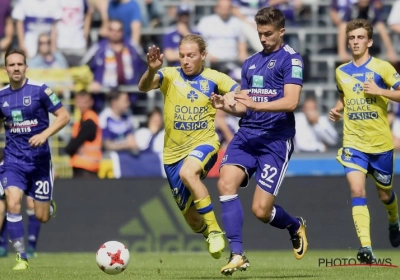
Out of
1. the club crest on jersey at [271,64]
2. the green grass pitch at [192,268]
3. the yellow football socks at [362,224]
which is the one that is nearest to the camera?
the green grass pitch at [192,268]

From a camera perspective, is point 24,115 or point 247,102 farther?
point 24,115

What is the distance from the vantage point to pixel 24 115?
36.3 ft

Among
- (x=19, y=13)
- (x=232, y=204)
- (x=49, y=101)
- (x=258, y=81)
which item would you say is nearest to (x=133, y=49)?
(x=19, y=13)

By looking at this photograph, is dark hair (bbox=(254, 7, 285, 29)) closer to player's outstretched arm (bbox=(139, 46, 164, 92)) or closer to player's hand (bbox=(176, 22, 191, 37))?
player's outstretched arm (bbox=(139, 46, 164, 92))

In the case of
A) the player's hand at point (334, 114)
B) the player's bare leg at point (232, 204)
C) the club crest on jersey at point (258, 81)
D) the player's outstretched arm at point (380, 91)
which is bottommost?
the player's bare leg at point (232, 204)

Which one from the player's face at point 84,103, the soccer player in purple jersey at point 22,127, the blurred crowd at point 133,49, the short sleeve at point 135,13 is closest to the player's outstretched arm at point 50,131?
the soccer player in purple jersey at point 22,127

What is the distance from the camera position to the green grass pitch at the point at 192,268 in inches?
356

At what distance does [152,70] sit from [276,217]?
195 cm

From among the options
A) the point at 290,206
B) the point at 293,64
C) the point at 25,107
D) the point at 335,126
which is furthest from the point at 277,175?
the point at 335,126

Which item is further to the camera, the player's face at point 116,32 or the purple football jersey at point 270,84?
the player's face at point 116,32

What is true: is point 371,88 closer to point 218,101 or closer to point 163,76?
point 218,101

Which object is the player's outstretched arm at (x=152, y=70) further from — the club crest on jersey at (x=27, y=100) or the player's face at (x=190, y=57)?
the club crest on jersey at (x=27, y=100)

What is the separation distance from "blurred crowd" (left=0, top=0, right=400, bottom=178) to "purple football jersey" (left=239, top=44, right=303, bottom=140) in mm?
5915

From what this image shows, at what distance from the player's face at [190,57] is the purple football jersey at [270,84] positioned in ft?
2.05
